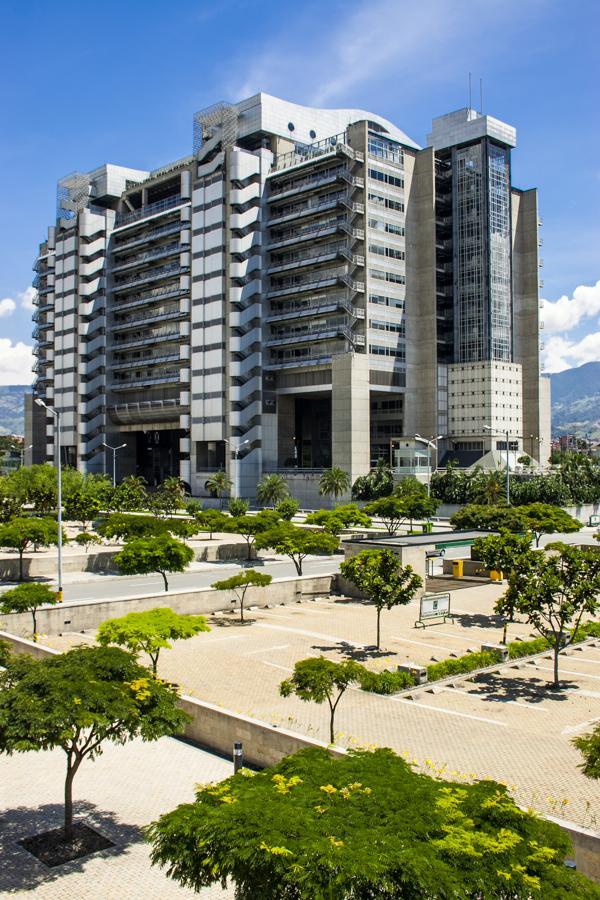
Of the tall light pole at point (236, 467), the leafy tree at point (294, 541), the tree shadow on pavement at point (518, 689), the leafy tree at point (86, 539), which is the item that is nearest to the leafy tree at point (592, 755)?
the tree shadow on pavement at point (518, 689)

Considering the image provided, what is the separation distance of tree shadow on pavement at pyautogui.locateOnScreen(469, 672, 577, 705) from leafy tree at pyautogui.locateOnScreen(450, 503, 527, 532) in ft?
95.2

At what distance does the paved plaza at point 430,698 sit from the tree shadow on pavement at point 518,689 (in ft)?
0.11

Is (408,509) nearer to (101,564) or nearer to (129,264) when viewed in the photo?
(101,564)

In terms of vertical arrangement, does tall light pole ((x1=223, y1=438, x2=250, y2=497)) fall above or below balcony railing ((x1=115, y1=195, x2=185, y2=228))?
below

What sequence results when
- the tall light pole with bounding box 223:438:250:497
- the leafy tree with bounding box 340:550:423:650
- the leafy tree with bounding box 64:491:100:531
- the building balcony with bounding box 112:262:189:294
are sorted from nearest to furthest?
1. the leafy tree with bounding box 340:550:423:650
2. the leafy tree with bounding box 64:491:100:531
3. the tall light pole with bounding box 223:438:250:497
4. the building balcony with bounding box 112:262:189:294

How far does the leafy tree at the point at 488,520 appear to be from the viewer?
56125 mm

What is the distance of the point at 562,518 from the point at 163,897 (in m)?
52.9

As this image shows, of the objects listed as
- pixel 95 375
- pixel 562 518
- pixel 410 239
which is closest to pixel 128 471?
pixel 95 375

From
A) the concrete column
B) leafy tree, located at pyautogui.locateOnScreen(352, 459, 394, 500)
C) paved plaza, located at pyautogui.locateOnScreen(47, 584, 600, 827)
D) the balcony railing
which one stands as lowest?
paved plaza, located at pyautogui.locateOnScreen(47, 584, 600, 827)

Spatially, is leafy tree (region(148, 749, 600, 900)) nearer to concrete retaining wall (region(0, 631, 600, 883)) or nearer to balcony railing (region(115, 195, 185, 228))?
concrete retaining wall (region(0, 631, 600, 883))

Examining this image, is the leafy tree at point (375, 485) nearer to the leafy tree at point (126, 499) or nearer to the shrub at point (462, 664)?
the leafy tree at point (126, 499)

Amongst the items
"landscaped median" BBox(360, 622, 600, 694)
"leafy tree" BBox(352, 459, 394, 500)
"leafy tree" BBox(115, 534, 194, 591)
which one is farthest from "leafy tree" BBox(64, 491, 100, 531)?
"landscaped median" BBox(360, 622, 600, 694)

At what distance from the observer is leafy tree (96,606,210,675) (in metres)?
23.7

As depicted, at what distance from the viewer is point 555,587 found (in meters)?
26.7
